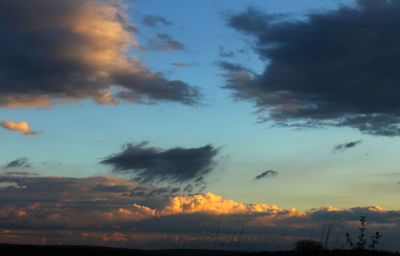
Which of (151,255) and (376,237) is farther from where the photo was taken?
(151,255)

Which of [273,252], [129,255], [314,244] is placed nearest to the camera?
[273,252]

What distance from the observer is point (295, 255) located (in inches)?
1569

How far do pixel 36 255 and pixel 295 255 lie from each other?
22.7 meters

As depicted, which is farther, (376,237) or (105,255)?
(105,255)

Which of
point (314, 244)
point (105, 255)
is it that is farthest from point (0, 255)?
point (314, 244)

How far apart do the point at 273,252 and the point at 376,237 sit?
507 inches

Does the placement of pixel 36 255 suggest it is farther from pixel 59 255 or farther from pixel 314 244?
pixel 314 244

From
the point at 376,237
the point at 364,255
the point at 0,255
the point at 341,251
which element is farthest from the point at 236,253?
the point at 0,255

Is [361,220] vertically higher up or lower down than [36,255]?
higher up

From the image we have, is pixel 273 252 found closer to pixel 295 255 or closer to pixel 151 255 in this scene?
pixel 295 255

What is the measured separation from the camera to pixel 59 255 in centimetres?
5294

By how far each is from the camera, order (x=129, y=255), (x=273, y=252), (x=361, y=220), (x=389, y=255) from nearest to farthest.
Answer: (x=361, y=220) < (x=389, y=255) < (x=273, y=252) < (x=129, y=255)

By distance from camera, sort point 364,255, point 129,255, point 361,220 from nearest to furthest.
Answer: point 361,220, point 364,255, point 129,255

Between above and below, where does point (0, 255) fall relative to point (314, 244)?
below
